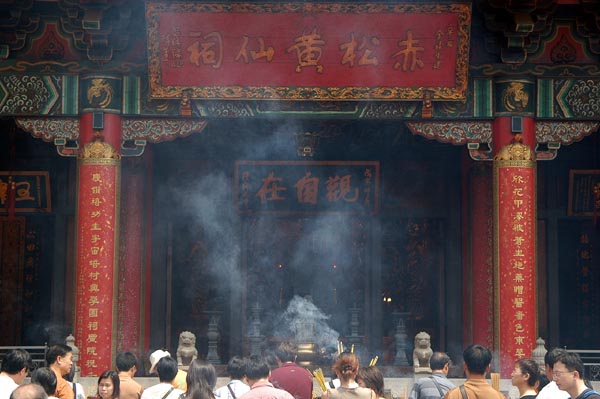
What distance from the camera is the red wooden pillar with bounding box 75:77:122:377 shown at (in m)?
13.1

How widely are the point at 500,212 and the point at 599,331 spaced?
3459 millimetres

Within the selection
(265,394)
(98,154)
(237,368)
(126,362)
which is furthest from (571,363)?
(98,154)

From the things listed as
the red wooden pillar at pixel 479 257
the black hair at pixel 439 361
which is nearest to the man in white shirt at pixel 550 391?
the black hair at pixel 439 361

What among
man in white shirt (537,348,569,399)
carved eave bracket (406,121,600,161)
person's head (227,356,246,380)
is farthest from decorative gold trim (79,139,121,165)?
man in white shirt (537,348,569,399)

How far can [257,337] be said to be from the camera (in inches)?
615

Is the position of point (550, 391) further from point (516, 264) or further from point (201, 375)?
point (516, 264)

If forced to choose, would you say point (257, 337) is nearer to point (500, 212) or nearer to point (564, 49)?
point (500, 212)

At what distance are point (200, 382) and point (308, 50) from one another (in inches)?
276

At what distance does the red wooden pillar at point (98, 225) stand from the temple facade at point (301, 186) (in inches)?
1.0

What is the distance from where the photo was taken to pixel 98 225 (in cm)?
1320

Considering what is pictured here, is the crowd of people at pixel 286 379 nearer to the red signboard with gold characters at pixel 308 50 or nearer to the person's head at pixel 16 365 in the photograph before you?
the person's head at pixel 16 365

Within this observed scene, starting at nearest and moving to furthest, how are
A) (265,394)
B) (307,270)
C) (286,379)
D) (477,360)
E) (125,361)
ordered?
1. (477,360)
2. (265,394)
3. (125,361)
4. (286,379)
5. (307,270)

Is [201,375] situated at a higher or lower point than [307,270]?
lower

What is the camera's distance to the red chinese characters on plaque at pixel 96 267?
42.9 feet
